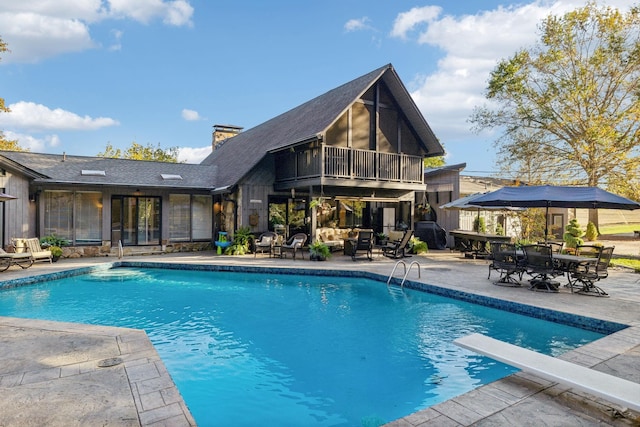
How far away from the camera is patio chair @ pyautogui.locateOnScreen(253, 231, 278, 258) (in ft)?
45.9

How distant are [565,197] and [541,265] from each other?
1.98 m

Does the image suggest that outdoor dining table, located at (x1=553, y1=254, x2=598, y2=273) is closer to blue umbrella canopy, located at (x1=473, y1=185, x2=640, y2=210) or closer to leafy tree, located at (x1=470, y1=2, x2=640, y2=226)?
blue umbrella canopy, located at (x1=473, y1=185, x2=640, y2=210)

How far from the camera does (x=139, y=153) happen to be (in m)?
34.9

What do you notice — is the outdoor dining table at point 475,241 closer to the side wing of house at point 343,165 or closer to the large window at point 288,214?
the side wing of house at point 343,165

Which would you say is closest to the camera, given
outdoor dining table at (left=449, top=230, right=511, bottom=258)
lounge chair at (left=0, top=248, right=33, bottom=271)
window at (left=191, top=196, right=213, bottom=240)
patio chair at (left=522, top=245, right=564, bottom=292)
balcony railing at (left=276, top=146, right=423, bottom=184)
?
patio chair at (left=522, top=245, right=564, bottom=292)

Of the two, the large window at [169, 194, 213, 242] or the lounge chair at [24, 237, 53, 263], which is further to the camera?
the large window at [169, 194, 213, 242]

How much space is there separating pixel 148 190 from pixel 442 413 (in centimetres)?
1471

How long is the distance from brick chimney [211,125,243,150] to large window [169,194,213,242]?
1145 cm

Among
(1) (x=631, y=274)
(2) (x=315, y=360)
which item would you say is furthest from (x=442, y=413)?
(1) (x=631, y=274)

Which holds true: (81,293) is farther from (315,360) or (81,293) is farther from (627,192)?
(627,192)

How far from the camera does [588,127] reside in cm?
1867

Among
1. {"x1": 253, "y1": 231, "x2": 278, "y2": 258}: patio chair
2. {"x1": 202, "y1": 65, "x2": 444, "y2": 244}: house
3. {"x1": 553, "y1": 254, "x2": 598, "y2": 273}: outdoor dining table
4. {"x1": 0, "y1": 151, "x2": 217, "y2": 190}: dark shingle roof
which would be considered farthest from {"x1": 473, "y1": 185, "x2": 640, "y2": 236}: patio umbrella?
{"x1": 0, "y1": 151, "x2": 217, "y2": 190}: dark shingle roof

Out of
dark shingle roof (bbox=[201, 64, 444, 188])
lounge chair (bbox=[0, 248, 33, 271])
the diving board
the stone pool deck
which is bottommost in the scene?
the stone pool deck

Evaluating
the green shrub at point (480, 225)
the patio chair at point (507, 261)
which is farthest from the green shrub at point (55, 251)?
the green shrub at point (480, 225)
